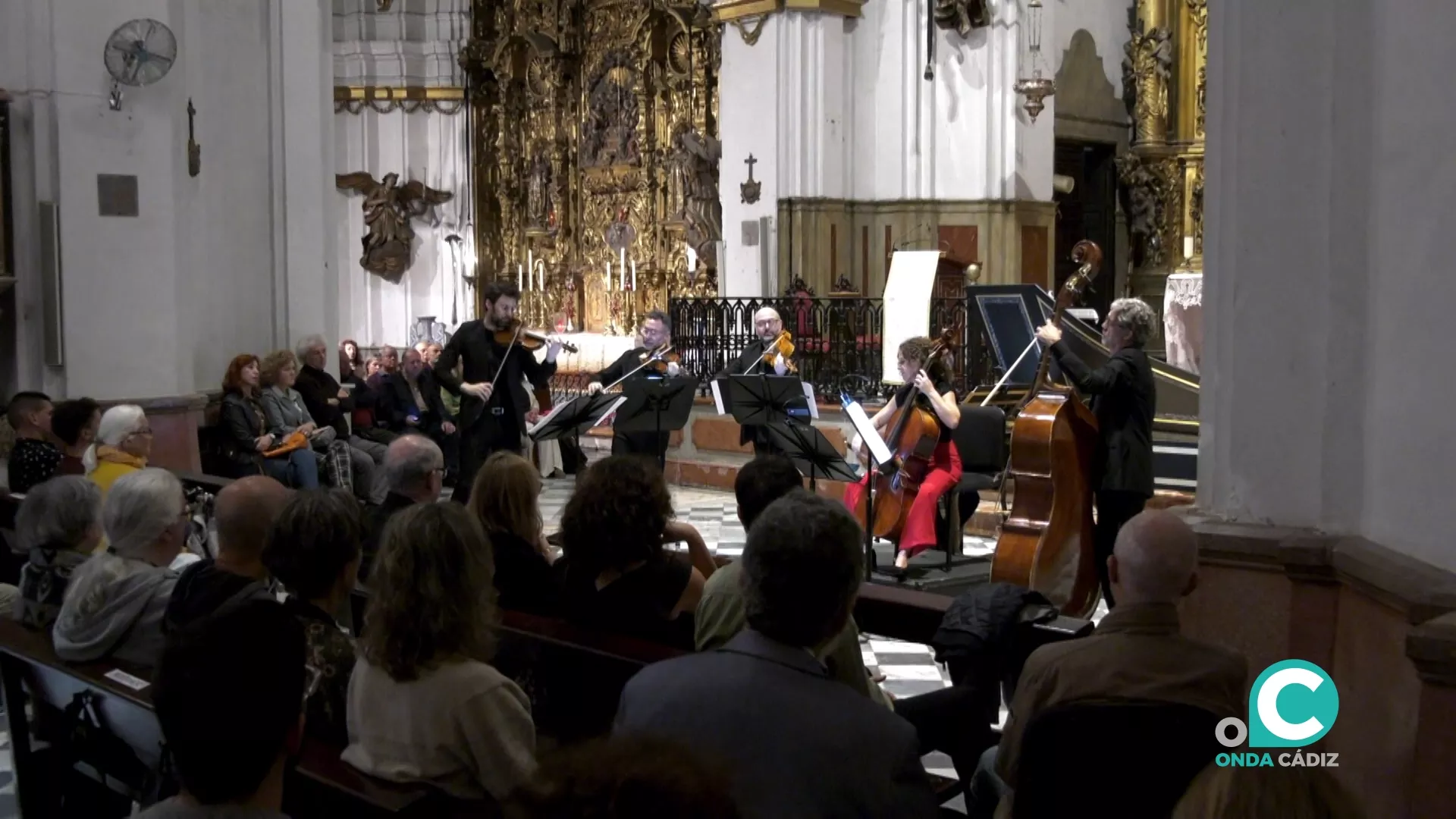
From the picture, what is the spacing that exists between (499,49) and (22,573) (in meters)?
16.7

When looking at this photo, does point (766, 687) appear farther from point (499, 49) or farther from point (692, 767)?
point (499, 49)

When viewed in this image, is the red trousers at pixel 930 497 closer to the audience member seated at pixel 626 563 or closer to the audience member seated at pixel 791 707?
the audience member seated at pixel 626 563

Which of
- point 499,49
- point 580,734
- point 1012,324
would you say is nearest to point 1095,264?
point 1012,324

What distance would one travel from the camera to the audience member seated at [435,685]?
2992 millimetres

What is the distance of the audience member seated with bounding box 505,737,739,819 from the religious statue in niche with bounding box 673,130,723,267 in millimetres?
16235

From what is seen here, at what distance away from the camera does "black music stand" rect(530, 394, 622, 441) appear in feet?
25.5

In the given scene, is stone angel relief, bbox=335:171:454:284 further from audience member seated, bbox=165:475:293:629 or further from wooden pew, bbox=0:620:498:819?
audience member seated, bbox=165:475:293:629

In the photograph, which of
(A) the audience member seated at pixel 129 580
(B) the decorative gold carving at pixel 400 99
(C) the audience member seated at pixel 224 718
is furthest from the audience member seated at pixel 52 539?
(B) the decorative gold carving at pixel 400 99

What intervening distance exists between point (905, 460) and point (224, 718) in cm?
624

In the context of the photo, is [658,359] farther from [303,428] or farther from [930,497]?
[303,428]

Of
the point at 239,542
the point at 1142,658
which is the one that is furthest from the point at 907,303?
the point at 1142,658

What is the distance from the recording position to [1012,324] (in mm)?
9734

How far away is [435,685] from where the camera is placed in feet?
9.90

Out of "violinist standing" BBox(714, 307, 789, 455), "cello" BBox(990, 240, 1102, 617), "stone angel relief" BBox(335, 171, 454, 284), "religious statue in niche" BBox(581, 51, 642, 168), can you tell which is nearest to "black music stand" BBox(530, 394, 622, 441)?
"violinist standing" BBox(714, 307, 789, 455)
